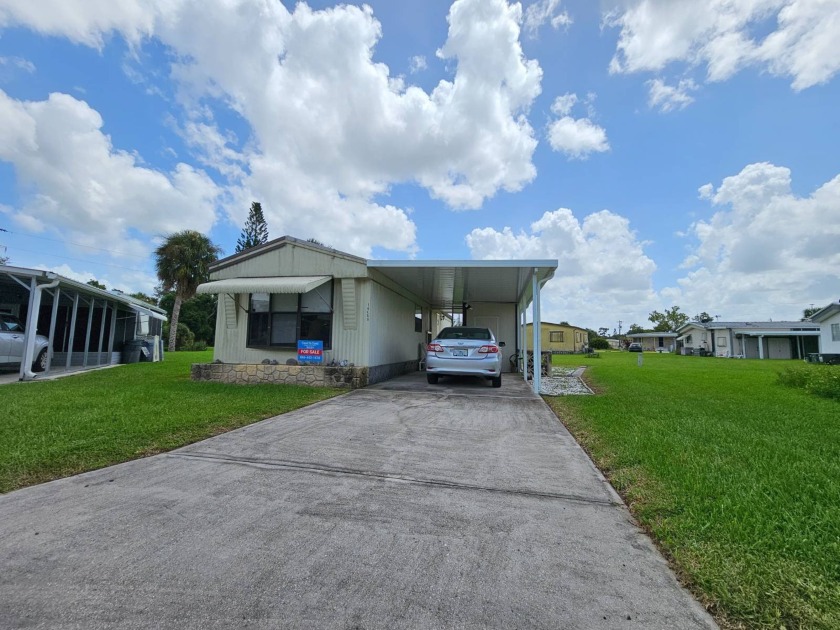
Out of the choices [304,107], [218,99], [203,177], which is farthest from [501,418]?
[203,177]

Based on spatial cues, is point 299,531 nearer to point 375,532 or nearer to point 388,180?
point 375,532

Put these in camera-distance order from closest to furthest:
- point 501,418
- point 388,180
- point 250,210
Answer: point 501,418 → point 388,180 → point 250,210

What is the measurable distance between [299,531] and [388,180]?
43.9 ft

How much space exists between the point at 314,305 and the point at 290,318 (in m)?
0.73

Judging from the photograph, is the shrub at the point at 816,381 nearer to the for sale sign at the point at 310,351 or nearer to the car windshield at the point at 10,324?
the for sale sign at the point at 310,351

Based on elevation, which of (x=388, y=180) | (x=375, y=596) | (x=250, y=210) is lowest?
(x=375, y=596)

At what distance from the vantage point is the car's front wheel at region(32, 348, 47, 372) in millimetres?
10936

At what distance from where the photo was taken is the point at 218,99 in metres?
11.4

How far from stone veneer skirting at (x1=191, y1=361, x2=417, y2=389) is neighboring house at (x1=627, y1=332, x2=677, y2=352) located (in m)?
57.6

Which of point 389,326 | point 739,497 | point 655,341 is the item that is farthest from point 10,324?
point 655,341

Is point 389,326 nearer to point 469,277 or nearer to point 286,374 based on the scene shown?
point 469,277

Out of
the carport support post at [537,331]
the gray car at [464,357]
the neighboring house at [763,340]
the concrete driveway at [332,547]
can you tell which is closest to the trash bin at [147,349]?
the gray car at [464,357]

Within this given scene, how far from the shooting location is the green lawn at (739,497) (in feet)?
5.91

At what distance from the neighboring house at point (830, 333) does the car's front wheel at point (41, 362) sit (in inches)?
1450
